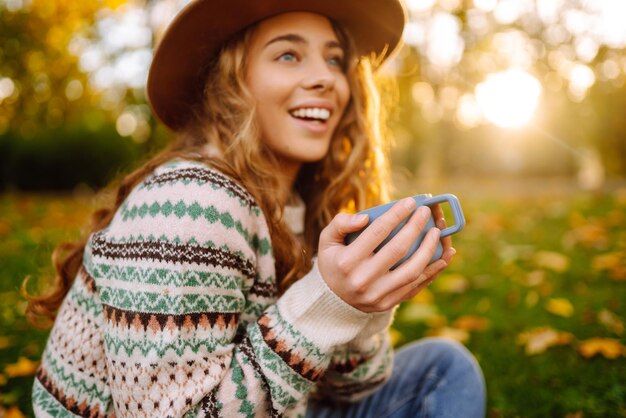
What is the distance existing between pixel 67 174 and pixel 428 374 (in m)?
12.4

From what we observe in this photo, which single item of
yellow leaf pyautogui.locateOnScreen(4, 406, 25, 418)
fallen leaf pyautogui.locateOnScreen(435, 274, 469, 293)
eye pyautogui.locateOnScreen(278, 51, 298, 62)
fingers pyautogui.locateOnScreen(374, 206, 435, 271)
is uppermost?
eye pyautogui.locateOnScreen(278, 51, 298, 62)

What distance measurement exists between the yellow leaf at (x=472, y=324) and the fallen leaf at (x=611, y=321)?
59 centimetres

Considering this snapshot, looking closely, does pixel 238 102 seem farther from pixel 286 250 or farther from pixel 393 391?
pixel 393 391

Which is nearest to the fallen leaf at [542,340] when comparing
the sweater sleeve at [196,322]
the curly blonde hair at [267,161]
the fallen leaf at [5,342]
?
the curly blonde hair at [267,161]

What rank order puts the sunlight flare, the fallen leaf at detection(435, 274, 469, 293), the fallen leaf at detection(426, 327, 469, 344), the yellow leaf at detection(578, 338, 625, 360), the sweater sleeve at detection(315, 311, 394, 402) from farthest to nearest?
the sunlight flare
the fallen leaf at detection(435, 274, 469, 293)
the fallen leaf at detection(426, 327, 469, 344)
the yellow leaf at detection(578, 338, 625, 360)
the sweater sleeve at detection(315, 311, 394, 402)

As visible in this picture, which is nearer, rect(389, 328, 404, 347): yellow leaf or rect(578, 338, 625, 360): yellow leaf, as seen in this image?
rect(578, 338, 625, 360): yellow leaf

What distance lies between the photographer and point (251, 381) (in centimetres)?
117

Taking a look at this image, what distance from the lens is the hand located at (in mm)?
1115

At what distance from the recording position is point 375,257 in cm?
112

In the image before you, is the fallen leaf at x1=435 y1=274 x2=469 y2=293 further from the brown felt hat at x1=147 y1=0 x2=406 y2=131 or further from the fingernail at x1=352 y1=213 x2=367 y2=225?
the fingernail at x1=352 y1=213 x2=367 y2=225

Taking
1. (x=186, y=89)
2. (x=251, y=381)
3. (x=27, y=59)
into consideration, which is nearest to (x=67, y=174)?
(x=27, y=59)

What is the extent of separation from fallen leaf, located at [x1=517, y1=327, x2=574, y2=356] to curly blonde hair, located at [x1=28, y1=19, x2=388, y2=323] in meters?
1.09

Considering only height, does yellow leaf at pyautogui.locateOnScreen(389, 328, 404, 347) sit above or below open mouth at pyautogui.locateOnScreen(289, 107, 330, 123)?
below

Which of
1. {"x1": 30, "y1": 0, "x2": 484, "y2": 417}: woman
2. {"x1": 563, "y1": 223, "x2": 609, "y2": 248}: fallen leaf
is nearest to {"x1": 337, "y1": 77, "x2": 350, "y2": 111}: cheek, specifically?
{"x1": 30, "y1": 0, "x2": 484, "y2": 417}: woman
